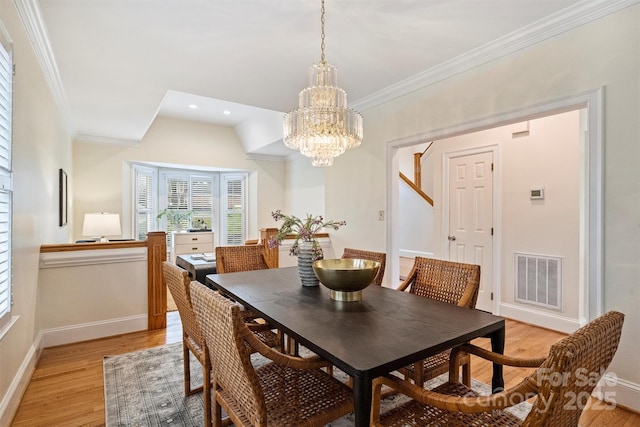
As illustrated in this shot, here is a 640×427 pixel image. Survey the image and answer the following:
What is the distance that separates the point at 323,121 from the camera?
2219 millimetres

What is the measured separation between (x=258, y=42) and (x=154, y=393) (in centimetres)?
264

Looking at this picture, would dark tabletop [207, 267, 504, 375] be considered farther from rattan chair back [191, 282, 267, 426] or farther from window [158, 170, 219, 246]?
window [158, 170, 219, 246]

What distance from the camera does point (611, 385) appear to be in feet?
6.89

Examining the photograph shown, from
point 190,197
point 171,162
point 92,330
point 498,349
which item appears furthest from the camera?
point 190,197

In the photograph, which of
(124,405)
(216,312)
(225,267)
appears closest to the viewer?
(216,312)

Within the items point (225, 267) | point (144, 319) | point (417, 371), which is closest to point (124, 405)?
point (225, 267)

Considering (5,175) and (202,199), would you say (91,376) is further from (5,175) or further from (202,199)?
(202,199)

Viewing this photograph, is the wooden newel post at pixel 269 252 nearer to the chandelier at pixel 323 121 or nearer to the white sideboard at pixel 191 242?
the chandelier at pixel 323 121

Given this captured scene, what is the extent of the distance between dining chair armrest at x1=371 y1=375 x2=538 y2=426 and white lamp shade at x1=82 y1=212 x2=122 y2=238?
444cm

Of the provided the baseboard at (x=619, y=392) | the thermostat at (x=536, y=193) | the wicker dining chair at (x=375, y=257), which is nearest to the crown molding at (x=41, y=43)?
the wicker dining chair at (x=375, y=257)

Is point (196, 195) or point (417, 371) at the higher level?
point (196, 195)

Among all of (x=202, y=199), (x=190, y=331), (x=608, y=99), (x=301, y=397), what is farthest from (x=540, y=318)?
(x=202, y=199)

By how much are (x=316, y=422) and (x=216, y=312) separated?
560 mm

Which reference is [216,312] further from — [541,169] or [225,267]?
[541,169]
